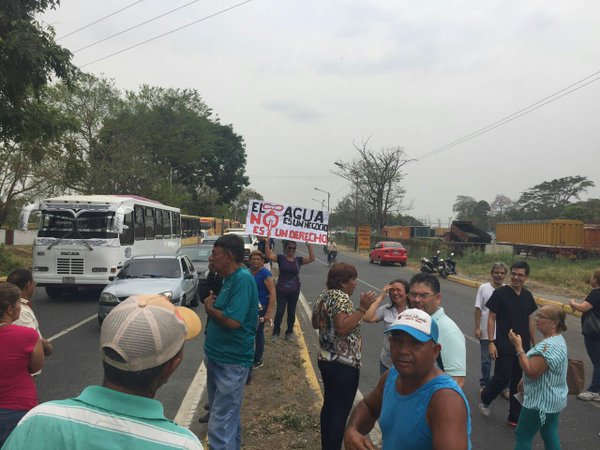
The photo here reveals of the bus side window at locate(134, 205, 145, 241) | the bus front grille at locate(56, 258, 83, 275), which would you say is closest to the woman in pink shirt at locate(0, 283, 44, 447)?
the bus front grille at locate(56, 258, 83, 275)

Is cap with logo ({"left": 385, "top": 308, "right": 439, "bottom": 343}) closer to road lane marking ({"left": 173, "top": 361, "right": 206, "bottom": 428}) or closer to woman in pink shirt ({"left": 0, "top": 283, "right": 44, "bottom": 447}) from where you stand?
woman in pink shirt ({"left": 0, "top": 283, "right": 44, "bottom": 447})

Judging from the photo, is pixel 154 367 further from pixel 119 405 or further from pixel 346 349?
pixel 346 349

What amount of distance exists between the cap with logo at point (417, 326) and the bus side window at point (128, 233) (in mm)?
13226

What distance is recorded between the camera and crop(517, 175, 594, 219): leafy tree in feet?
231

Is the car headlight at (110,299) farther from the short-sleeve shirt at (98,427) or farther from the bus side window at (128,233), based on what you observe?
the short-sleeve shirt at (98,427)

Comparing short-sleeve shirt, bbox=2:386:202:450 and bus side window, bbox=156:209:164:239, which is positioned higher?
bus side window, bbox=156:209:164:239

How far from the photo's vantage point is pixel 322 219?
25.7 ft

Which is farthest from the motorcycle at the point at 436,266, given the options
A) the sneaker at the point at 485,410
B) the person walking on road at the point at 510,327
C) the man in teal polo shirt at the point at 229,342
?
the man in teal polo shirt at the point at 229,342

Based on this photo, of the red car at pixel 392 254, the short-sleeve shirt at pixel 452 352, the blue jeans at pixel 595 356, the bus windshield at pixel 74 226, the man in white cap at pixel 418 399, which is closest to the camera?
the man in white cap at pixel 418 399

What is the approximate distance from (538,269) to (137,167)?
24060 millimetres

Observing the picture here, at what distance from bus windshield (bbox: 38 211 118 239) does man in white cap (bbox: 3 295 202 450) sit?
13209 mm

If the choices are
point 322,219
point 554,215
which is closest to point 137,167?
point 322,219

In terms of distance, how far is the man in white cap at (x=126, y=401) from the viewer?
1.33 m

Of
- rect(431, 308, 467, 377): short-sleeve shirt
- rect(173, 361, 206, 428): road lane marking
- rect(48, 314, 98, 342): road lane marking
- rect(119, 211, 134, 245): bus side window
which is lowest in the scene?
rect(48, 314, 98, 342): road lane marking
